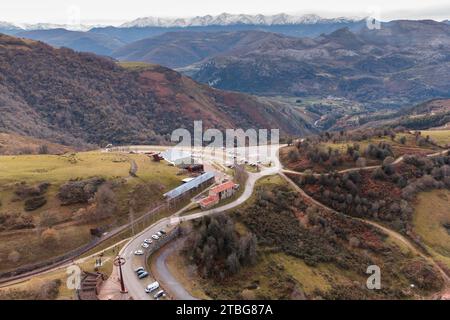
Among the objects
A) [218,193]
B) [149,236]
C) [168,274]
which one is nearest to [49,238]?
[149,236]

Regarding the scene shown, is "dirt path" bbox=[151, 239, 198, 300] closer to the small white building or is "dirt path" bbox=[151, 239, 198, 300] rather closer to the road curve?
the road curve

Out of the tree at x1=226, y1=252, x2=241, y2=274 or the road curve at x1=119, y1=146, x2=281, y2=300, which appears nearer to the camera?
the road curve at x1=119, y1=146, x2=281, y2=300

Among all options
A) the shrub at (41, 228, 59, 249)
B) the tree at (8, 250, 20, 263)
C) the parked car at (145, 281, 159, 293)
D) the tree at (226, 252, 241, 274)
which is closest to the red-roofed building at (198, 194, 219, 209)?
the tree at (226, 252, 241, 274)

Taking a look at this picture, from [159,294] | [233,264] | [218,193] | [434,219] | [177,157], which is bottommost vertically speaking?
[434,219]

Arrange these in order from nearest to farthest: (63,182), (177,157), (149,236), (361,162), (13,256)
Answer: (13,256) < (149,236) < (63,182) < (361,162) < (177,157)

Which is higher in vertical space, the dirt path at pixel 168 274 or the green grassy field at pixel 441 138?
the green grassy field at pixel 441 138

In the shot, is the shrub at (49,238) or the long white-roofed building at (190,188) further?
the long white-roofed building at (190,188)

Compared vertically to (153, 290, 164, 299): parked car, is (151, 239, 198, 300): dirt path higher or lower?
lower

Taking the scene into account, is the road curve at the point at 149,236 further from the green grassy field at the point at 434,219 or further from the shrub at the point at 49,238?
the green grassy field at the point at 434,219

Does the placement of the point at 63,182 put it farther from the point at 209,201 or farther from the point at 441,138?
the point at 441,138

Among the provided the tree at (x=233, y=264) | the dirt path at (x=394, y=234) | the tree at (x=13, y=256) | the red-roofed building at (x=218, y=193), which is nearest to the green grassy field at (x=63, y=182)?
the tree at (x=13, y=256)

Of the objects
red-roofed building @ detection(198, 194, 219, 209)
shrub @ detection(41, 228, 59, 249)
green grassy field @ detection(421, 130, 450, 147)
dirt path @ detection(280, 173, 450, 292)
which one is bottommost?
dirt path @ detection(280, 173, 450, 292)

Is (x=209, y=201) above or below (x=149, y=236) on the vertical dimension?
above

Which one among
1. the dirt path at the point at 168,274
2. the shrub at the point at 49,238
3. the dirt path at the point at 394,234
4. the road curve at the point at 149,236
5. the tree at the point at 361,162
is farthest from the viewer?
the tree at the point at 361,162
